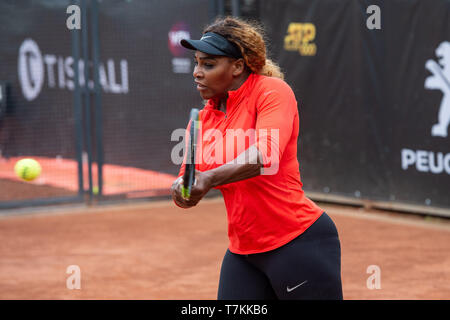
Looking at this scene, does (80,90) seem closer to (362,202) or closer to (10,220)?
(10,220)

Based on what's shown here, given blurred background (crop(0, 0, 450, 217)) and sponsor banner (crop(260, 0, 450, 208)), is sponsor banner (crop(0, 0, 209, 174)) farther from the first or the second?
sponsor banner (crop(260, 0, 450, 208))

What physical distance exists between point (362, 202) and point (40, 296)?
437 cm

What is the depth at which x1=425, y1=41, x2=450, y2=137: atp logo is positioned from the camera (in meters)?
7.43

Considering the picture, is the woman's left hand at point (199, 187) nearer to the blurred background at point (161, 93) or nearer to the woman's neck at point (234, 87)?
the woman's neck at point (234, 87)

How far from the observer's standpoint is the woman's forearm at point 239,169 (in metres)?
2.40

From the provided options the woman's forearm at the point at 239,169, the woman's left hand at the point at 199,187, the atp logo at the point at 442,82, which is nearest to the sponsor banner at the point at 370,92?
the atp logo at the point at 442,82

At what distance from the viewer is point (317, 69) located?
351 inches

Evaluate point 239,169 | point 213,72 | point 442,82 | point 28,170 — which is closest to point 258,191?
point 239,169

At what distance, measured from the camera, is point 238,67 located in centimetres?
288

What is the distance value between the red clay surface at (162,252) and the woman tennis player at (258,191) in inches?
102

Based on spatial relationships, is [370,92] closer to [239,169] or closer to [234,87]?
[234,87]
